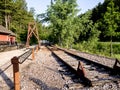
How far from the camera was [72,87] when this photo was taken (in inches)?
285

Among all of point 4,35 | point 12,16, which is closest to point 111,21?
point 4,35

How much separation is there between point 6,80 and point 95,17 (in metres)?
69.4

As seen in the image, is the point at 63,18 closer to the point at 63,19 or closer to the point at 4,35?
the point at 63,19

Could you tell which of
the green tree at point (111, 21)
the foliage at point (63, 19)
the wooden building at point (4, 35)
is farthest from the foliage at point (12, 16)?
the green tree at point (111, 21)

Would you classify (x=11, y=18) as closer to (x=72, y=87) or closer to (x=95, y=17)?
(x=95, y=17)

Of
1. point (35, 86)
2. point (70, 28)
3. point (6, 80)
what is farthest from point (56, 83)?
point (70, 28)

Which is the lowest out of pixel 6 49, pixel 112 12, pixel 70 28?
pixel 6 49

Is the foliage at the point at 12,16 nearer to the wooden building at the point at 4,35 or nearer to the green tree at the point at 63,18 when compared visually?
the wooden building at the point at 4,35

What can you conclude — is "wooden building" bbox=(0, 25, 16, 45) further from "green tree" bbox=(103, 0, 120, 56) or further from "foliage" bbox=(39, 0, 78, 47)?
"green tree" bbox=(103, 0, 120, 56)

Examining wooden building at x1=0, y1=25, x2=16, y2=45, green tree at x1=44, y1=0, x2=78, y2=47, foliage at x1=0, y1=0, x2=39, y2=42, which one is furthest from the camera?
foliage at x1=0, y1=0, x2=39, y2=42

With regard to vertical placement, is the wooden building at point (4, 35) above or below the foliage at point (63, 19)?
below

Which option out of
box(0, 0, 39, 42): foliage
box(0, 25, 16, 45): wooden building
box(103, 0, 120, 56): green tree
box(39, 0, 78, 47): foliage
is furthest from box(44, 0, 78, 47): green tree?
box(0, 0, 39, 42): foliage

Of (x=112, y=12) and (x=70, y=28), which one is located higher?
(x=112, y=12)

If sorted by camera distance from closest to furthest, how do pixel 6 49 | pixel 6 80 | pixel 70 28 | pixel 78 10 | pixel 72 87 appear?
pixel 72 87 < pixel 6 80 < pixel 6 49 < pixel 70 28 < pixel 78 10
